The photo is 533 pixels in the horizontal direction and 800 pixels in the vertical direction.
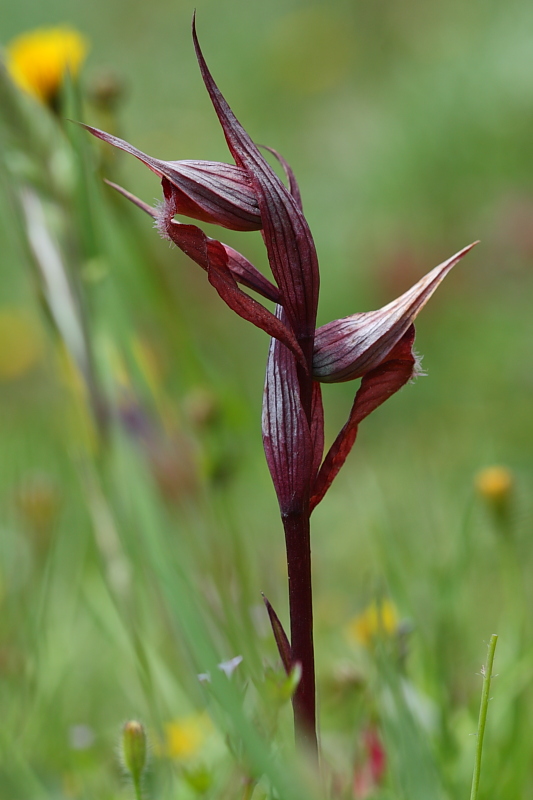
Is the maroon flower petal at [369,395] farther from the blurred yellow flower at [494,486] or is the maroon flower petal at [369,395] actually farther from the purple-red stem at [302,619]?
the blurred yellow flower at [494,486]

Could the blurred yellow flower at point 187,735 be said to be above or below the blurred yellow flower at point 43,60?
below

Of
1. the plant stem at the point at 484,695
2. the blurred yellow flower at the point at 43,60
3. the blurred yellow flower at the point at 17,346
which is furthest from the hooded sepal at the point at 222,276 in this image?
the blurred yellow flower at the point at 17,346

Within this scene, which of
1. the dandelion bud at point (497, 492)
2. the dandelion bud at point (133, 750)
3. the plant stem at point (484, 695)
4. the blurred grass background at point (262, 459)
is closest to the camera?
the plant stem at point (484, 695)

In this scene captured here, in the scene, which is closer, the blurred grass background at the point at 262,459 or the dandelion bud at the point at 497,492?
the blurred grass background at the point at 262,459

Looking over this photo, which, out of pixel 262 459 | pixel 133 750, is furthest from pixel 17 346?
pixel 133 750

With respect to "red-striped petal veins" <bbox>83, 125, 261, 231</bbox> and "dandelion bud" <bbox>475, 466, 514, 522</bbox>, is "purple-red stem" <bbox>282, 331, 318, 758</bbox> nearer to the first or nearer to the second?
"red-striped petal veins" <bbox>83, 125, 261, 231</bbox>

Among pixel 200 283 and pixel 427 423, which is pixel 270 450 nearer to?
pixel 427 423

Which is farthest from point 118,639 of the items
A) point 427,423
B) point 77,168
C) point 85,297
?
point 427,423

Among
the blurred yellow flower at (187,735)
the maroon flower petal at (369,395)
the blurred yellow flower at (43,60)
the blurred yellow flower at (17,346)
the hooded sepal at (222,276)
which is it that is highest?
the blurred yellow flower at (43,60)
